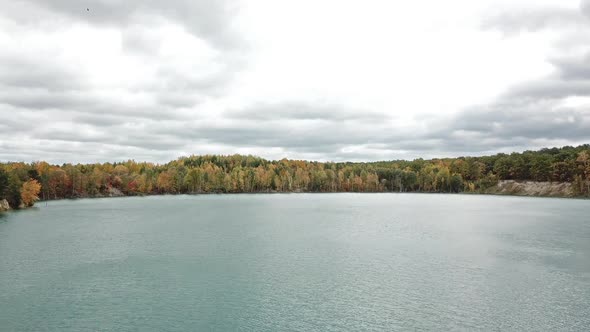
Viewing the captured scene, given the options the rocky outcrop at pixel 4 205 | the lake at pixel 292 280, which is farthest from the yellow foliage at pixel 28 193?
the lake at pixel 292 280

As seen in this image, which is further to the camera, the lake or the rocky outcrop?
the rocky outcrop

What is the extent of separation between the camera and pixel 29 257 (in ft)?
181

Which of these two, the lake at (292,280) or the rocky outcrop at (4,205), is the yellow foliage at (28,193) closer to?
the rocky outcrop at (4,205)

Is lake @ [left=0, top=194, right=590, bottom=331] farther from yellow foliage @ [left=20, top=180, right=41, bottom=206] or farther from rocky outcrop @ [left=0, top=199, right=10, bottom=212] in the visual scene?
yellow foliage @ [left=20, top=180, right=41, bottom=206]

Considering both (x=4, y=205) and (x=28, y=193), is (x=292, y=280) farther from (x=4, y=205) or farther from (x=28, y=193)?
(x=28, y=193)

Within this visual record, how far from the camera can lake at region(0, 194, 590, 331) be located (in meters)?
33.0

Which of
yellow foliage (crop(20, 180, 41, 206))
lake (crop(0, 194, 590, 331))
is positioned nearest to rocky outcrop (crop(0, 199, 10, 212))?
yellow foliage (crop(20, 180, 41, 206))

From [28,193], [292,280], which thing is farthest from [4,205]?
[292,280]

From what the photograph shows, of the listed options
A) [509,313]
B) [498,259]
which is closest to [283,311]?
[509,313]

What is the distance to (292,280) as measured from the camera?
44062mm

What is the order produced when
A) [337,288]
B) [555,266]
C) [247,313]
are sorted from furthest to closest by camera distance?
[555,266]
[337,288]
[247,313]

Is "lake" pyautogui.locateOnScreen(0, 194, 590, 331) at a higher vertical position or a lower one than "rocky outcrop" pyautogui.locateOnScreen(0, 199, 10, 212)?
lower

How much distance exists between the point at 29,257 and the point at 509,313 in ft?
179

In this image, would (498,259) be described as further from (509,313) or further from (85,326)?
(85,326)
